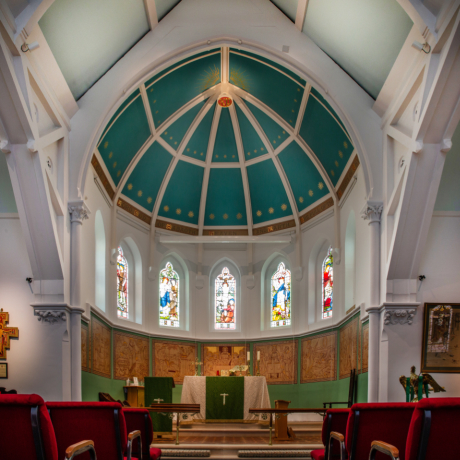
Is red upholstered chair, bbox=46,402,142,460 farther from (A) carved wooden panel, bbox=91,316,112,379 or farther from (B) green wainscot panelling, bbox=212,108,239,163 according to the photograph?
(B) green wainscot panelling, bbox=212,108,239,163

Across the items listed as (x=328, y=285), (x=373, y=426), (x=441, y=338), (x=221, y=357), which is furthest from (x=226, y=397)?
(x=373, y=426)

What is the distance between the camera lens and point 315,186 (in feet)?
55.2

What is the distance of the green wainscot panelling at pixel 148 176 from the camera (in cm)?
1669

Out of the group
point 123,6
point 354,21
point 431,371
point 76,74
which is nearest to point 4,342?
point 76,74

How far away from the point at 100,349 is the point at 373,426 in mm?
9876

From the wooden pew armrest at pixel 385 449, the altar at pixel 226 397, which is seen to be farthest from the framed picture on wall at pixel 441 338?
the wooden pew armrest at pixel 385 449

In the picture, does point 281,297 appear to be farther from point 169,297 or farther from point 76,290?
point 76,290

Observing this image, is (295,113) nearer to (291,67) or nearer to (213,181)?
(291,67)

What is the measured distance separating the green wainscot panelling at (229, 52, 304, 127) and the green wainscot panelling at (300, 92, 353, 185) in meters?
0.45

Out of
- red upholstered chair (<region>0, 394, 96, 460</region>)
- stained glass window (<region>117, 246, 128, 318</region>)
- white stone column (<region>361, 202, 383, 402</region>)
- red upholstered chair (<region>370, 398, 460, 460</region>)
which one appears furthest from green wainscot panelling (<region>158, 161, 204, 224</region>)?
red upholstered chair (<region>370, 398, 460, 460</region>)

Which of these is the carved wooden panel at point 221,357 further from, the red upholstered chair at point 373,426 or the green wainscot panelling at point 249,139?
the red upholstered chair at point 373,426

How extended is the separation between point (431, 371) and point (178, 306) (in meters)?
9.45

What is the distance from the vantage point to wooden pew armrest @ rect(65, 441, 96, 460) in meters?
4.26

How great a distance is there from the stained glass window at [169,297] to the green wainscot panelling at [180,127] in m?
4.16
